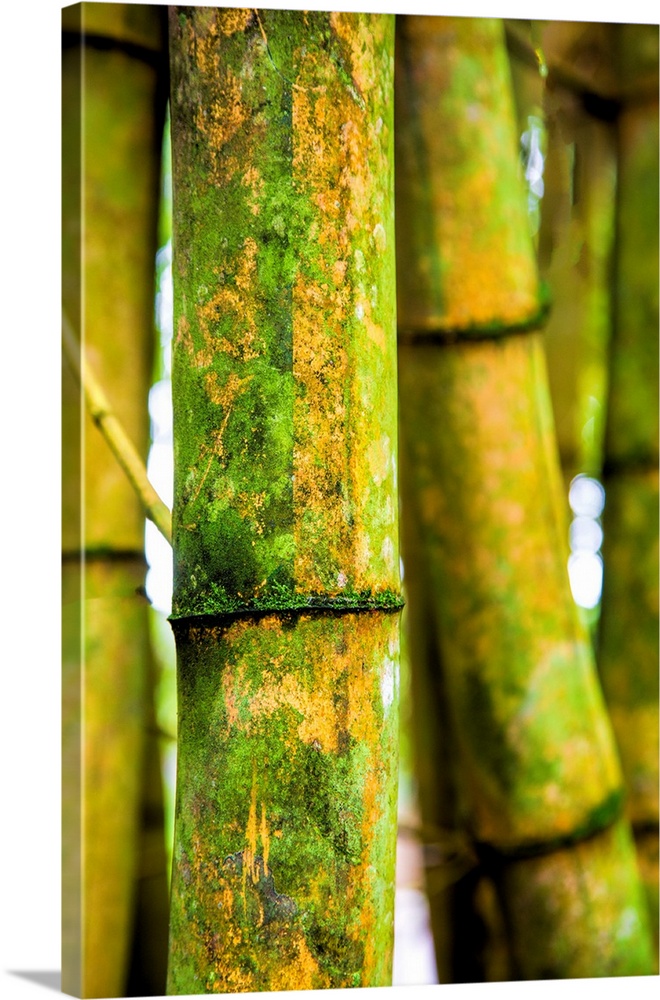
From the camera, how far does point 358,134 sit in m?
1.10

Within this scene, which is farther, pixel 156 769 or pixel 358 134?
pixel 156 769

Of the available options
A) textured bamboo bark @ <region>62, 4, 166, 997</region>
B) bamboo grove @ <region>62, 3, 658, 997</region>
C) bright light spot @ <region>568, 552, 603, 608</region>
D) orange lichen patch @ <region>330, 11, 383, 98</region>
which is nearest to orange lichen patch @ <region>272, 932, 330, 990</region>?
bamboo grove @ <region>62, 3, 658, 997</region>

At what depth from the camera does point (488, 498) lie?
139 cm

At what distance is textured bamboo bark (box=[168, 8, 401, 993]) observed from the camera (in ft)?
3.43

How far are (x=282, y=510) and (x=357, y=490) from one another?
66 mm

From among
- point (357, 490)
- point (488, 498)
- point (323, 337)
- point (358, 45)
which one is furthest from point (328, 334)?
point (488, 498)

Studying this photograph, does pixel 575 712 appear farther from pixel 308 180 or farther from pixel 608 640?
pixel 308 180

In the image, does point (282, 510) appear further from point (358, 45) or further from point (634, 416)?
point (634, 416)

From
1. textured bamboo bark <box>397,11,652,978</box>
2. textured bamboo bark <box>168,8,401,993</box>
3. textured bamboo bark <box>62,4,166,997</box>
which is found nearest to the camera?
textured bamboo bark <box>168,8,401,993</box>

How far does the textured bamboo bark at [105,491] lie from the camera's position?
1218mm

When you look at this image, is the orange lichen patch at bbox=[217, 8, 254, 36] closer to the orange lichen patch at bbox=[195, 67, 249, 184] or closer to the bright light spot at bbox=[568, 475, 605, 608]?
the orange lichen patch at bbox=[195, 67, 249, 184]

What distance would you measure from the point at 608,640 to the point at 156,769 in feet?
1.79

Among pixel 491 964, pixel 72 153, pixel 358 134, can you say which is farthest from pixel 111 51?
pixel 491 964

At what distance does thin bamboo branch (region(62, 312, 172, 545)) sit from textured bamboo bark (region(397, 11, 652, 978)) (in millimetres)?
303
